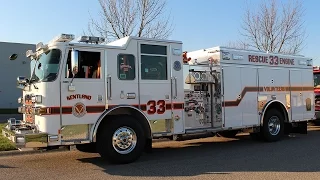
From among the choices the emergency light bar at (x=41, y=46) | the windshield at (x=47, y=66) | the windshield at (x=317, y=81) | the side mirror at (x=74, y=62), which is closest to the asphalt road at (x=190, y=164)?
the windshield at (x=47, y=66)

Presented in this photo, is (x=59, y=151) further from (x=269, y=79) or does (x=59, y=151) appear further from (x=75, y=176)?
(x=269, y=79)

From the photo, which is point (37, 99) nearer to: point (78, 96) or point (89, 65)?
point (78, 96)

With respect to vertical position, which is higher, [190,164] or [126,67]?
[126,67]

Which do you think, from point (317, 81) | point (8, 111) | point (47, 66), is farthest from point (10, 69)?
point (47, 66)

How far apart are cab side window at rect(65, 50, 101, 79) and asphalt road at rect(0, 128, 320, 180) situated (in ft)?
6.37

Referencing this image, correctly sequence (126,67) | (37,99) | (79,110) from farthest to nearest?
(126,67)
(79,110)
(37,99)

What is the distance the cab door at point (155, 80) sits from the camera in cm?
839

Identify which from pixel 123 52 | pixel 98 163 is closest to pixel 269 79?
pixel 123 52

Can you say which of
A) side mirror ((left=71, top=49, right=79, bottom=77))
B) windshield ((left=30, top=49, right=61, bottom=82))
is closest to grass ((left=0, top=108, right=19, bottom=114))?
windshield ((left=30, top=49, right=61, bottom=82))

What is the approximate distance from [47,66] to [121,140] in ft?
7.19

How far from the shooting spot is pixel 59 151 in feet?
32.7

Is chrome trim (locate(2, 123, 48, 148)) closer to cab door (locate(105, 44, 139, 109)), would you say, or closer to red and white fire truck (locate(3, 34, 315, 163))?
red and white fire truck (locate(3, 34, 315, 163))

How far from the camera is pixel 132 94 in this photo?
8.20m

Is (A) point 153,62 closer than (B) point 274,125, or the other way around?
(A) point 153,62
